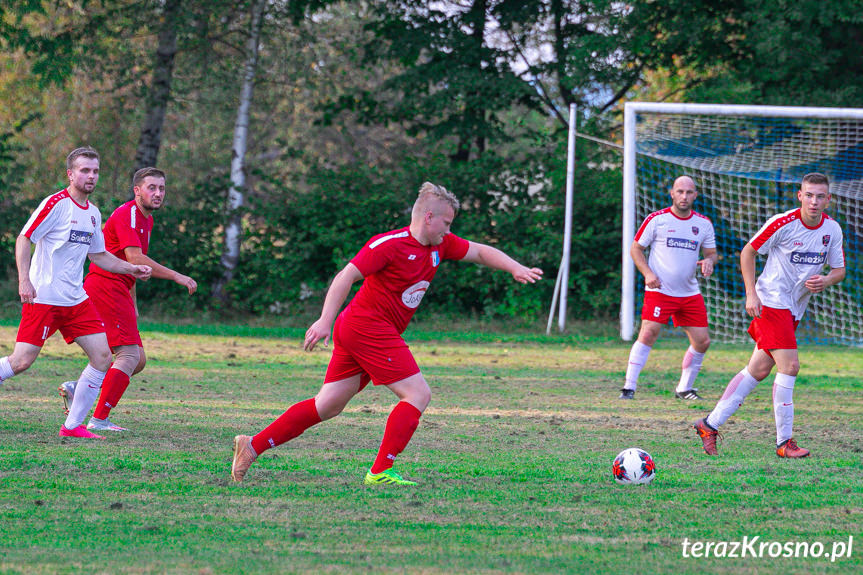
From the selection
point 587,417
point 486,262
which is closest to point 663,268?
point 587,417

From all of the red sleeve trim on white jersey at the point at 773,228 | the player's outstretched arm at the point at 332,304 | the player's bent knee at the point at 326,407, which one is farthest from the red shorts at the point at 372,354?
the red sleeve trim on white jersey at the point at 773,228

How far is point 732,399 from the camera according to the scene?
291 inches

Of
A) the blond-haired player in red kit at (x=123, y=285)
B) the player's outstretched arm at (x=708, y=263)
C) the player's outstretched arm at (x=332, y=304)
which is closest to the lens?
the player's outstretched arm at (x=332, y=304)

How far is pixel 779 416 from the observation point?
7.23m

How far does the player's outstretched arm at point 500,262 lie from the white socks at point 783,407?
240cm

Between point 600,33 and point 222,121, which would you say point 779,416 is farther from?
point 222,121

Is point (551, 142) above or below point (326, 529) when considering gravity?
above

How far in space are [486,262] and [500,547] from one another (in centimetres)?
203

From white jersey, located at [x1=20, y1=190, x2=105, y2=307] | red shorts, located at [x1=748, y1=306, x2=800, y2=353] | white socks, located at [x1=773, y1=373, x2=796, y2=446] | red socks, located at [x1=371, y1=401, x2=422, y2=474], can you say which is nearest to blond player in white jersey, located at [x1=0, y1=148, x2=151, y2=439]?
white jersey, located at [x1=20, y1=190, x2=105, y2=307]

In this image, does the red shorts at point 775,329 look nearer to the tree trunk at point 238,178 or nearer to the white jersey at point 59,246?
the white jersey at point 59,246

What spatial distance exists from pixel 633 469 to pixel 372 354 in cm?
173

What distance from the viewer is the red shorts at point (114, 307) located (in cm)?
780

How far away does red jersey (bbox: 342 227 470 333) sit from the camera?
5.79 meters

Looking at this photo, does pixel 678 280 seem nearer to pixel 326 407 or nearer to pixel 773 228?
pixel 773 228
